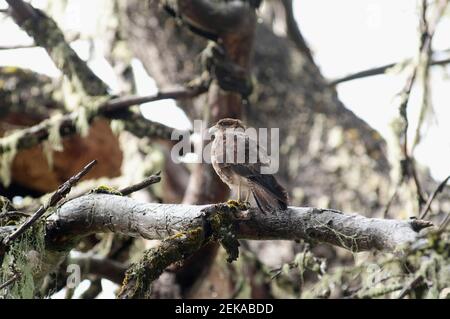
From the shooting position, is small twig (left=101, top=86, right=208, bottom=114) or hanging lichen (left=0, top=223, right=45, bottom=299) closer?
hanging lichen (left=0, top=223, right=45, bottom=299)

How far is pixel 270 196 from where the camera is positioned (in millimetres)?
3826

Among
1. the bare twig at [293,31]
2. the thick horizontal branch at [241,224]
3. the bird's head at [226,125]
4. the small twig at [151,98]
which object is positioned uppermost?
the bare twig at [293,31]

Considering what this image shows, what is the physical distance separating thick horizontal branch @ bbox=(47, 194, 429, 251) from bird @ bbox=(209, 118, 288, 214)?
19 centimetres

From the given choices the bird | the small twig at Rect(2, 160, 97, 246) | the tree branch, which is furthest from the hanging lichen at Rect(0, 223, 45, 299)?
the tree branch

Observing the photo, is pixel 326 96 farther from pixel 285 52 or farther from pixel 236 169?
pixel 236 169

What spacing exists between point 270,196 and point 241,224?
283 millimetres

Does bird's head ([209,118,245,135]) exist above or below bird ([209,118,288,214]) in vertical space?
above

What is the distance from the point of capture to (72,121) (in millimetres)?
6762

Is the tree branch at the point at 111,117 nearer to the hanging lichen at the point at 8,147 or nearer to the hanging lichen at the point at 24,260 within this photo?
the hanging lichen at the point at 8,147

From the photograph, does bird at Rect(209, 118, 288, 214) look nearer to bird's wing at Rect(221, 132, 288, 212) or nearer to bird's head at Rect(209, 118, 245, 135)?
bird's wing at Rect(221, 132, 288, 212)

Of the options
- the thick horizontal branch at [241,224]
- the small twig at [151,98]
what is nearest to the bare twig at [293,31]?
the small twig at [151,98]

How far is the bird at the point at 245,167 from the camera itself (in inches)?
154

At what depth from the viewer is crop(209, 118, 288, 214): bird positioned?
391cm

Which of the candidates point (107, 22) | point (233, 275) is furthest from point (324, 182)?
point (107, 22)
